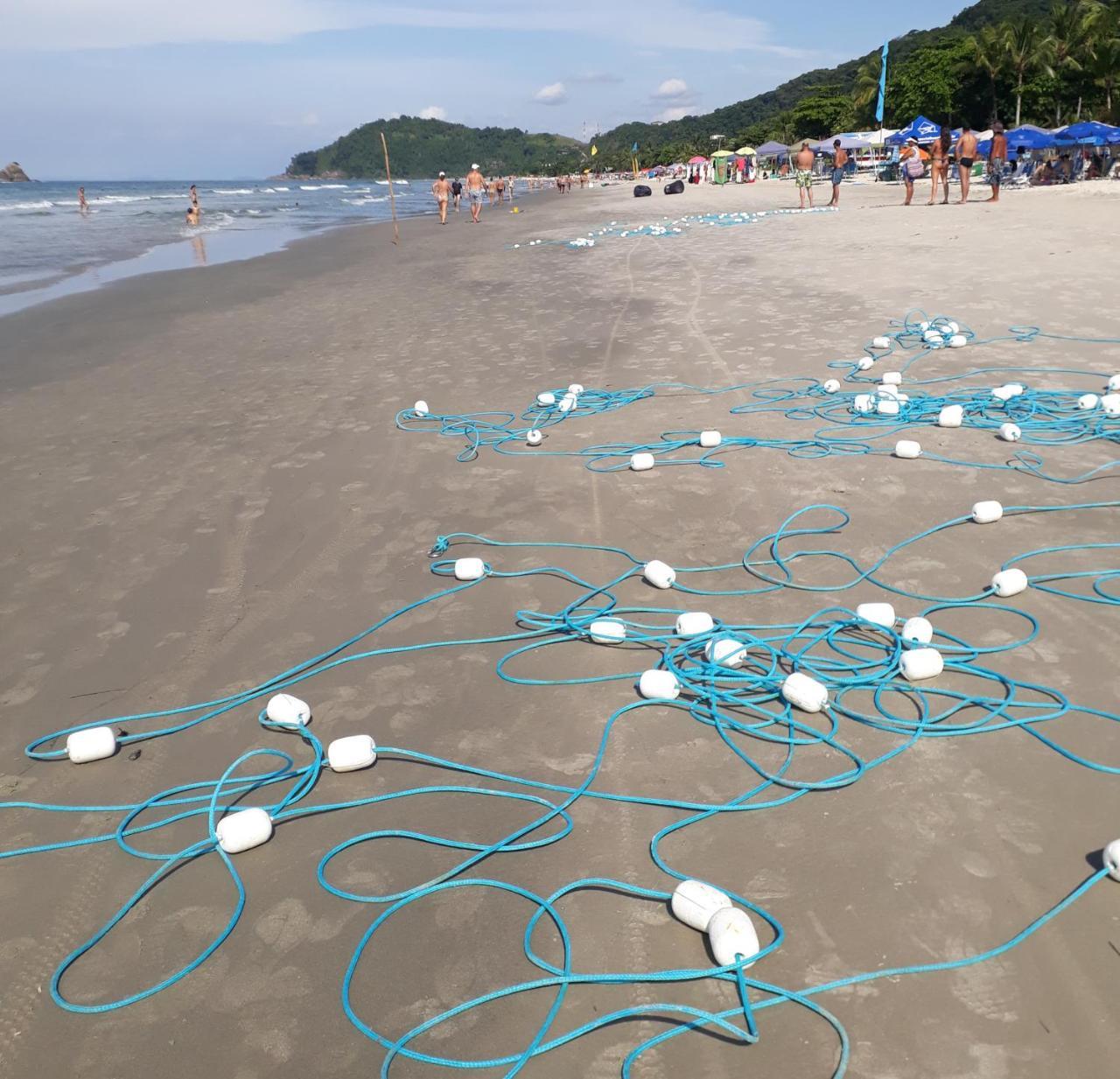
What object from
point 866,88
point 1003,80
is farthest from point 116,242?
point 866,88

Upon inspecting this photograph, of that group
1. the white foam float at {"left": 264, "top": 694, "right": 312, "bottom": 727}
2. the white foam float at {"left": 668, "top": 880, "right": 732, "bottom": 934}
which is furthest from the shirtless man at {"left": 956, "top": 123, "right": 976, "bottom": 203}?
the white foam float at {"left": 668, "top": 880, "right": 732, "bottom": 934}

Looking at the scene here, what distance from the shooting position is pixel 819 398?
255 inches

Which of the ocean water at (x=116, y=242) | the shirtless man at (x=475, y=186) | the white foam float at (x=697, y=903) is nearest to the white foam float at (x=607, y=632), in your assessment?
the white foam float at (x=697, y=903)

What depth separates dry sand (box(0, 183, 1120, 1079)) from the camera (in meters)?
2.04

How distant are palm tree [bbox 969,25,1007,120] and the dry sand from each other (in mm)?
52869

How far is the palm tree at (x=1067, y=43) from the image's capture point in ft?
147

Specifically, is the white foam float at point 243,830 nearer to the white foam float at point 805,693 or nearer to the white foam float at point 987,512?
the white foam float at point 805,693

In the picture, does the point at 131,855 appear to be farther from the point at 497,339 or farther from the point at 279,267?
the point at 279,267

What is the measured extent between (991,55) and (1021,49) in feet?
8.55

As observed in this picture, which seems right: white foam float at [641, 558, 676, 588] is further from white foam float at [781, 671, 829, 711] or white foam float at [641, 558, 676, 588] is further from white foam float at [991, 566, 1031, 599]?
white foam float at [991, 566, 1031, 599]

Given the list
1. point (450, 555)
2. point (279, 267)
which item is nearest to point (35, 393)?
point (450, 555)

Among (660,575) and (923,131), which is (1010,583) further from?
(923,131)

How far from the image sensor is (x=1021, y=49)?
4831cm

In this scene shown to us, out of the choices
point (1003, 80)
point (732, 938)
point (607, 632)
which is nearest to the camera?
point (732, 938)
